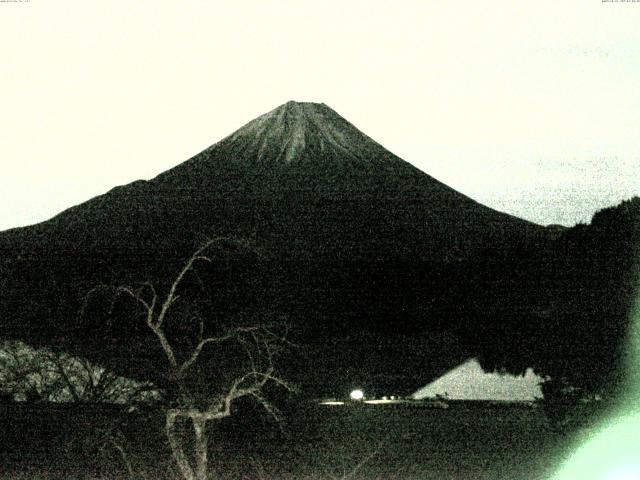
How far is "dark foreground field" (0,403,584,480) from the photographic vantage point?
13.1m

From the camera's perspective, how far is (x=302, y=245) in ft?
170

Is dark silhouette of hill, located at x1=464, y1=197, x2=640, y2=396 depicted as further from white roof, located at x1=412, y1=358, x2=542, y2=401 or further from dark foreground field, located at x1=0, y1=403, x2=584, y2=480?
dark foreground field, located at x1=0, y1=403, x2=584, y2=480

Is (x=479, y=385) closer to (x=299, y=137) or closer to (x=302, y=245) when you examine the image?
(x=302, y=245)

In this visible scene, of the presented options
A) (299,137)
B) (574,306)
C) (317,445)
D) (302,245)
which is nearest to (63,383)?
(317,445)

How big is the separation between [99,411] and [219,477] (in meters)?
3.04

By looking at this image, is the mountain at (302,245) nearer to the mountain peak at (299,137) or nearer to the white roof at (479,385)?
the mountain peak at (299,137)

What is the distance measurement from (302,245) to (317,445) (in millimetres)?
37679

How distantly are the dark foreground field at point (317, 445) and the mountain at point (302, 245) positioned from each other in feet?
6.93

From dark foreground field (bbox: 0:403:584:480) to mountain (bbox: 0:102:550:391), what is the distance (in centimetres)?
211

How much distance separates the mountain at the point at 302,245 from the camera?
1034 inches

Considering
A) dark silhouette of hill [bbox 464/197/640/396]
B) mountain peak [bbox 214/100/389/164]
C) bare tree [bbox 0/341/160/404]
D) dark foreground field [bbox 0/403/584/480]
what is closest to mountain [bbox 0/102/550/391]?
mountain peak [bbox 214/100/389/164]

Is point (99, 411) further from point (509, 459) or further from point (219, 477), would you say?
point (509, 459)

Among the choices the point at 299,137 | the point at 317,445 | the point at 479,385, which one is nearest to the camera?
the point at 317,445

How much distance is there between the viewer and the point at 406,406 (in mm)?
16484
